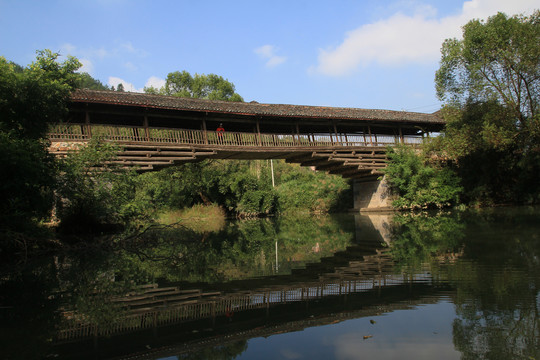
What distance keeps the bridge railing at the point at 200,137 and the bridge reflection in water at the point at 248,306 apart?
10794mm

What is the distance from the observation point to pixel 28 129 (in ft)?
34.7

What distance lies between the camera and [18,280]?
20.4ft

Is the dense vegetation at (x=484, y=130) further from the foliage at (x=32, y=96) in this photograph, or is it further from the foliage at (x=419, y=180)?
→ the foliage at (x=32, y=96)

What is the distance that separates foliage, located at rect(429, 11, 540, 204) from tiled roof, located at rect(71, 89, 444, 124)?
2.85 m

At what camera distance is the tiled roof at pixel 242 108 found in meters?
15.3

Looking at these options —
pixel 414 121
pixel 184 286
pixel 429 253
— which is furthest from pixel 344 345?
pixel 414 121

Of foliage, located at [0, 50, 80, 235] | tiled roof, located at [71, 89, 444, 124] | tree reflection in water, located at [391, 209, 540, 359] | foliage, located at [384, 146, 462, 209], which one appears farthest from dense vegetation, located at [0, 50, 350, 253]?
foliage, located at [384, 146, 462, 209]

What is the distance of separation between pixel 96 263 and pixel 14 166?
3.19 m

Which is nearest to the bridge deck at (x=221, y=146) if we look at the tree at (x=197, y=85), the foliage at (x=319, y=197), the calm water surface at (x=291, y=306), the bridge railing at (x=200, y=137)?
the bridge railing at (x=200, y=137)

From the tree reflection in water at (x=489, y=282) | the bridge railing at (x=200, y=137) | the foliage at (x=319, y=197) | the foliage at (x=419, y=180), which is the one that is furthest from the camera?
the foliage at (x=319, y=197)

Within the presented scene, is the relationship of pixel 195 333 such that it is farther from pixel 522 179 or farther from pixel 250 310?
pixel 522 179

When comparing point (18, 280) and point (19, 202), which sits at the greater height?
point (19, 202)

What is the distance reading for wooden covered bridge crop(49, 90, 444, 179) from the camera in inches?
603

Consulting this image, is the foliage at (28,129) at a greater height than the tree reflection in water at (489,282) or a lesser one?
greater
